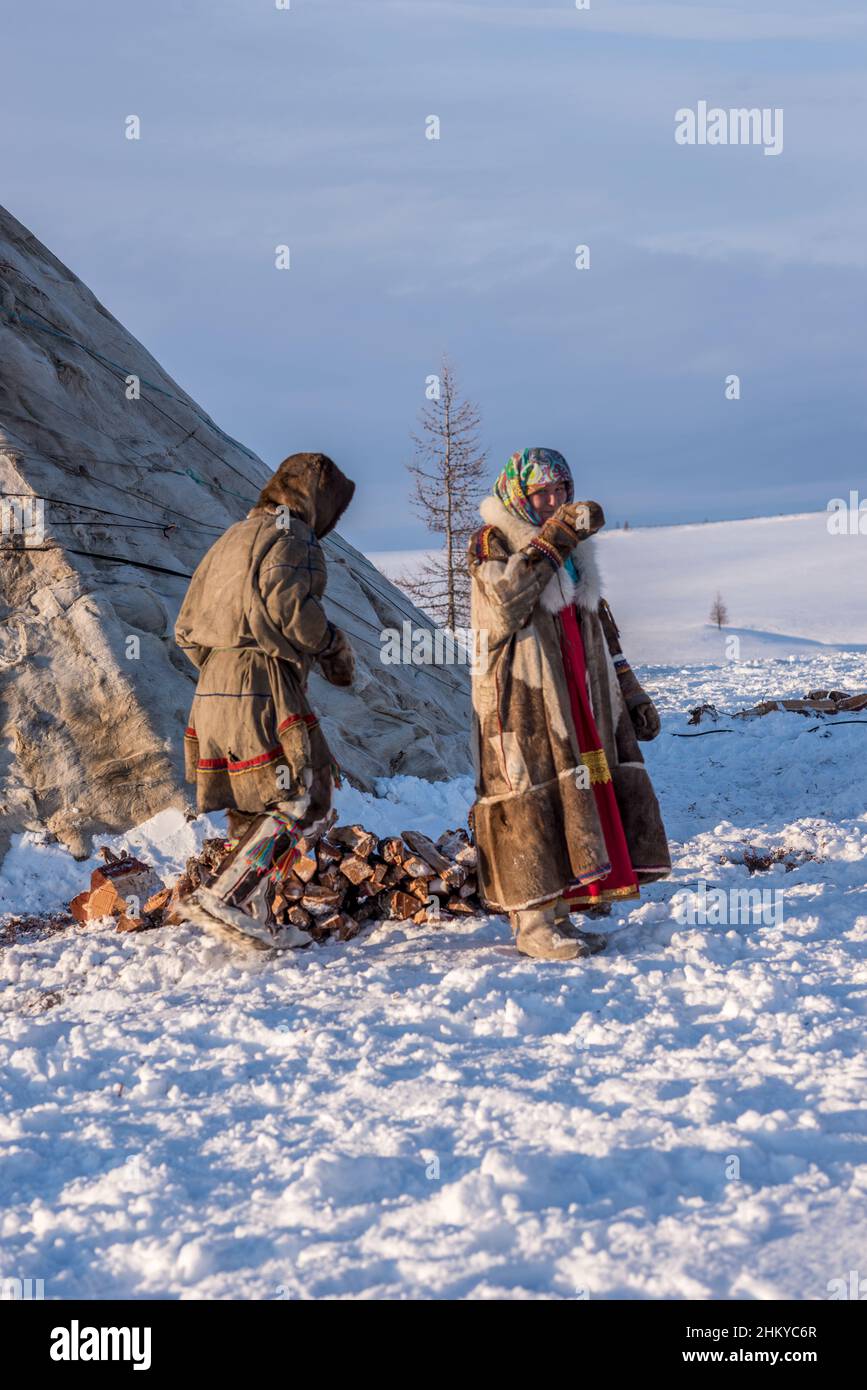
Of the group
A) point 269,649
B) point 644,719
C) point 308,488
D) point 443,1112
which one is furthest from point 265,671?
point 443,1112

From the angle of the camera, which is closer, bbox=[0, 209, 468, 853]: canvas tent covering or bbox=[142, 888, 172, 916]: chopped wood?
bbox=[142, 888, 172, 916]: chopped wood

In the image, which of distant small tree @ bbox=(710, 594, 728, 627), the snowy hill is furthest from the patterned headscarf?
distant small tree @ bbox=(710, 594, 728, 627)

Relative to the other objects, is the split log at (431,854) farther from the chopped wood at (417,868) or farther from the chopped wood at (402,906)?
the chopped wood at (402,906)

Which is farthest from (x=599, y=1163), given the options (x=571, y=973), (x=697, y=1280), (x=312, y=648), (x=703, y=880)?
(x=703, y=880)

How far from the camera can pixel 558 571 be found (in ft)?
16.9

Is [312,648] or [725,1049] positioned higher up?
[312,648]

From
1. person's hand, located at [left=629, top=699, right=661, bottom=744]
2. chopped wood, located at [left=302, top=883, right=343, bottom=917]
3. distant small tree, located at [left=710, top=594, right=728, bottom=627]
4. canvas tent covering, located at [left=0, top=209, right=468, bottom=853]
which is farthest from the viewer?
distant small tree, located at [left=710, top=594, right=728, bottom=627]

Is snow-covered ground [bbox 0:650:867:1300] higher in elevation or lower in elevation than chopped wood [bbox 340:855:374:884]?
lower

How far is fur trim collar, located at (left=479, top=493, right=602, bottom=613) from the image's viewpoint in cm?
513

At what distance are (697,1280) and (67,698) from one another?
5.59m

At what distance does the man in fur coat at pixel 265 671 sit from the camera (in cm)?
508

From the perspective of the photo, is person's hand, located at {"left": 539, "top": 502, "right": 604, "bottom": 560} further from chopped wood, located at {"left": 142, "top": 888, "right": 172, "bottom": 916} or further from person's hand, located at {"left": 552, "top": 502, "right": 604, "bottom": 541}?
chopped wood, located at {"left": 142, "top": 888, "right": 172, "bottom": 916}
